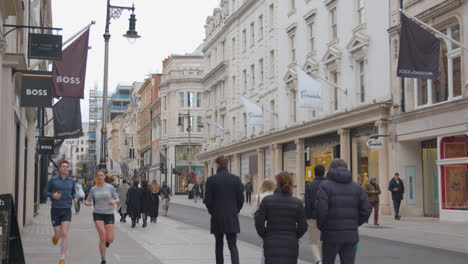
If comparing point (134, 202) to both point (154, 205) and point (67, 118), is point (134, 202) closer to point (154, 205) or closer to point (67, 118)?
point (154, 205)

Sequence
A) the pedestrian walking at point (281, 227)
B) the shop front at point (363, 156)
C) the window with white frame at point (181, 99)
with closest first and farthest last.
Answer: the pedestrian walking at point (281, 227) < the shop front at point (363, 156) < the window with white frame at point (181, 99)

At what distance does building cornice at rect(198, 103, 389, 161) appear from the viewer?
92.1 feet

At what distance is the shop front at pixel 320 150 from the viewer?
108 feet

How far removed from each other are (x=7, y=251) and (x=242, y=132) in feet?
135

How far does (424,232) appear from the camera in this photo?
19234 millimetres

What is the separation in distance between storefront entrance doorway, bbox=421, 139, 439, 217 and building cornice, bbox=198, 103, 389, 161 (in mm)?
2338

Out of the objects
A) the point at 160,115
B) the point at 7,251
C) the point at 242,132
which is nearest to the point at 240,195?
the point at 7,251

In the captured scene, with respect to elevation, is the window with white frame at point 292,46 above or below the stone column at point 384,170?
above

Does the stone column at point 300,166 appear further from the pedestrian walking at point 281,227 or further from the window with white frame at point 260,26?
the pedestrian walking at point 281,227

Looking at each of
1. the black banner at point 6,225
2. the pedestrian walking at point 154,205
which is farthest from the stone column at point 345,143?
the black banner at point 6,225

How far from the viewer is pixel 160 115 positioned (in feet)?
284

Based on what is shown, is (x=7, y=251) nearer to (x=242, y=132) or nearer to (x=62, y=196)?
(x=62, y=196)

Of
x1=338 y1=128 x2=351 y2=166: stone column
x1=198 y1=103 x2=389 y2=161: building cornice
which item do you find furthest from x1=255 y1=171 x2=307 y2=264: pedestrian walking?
x1=338 y1=128 x2=351 y2=166: stone column

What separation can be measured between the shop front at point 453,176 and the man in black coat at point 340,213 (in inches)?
647
